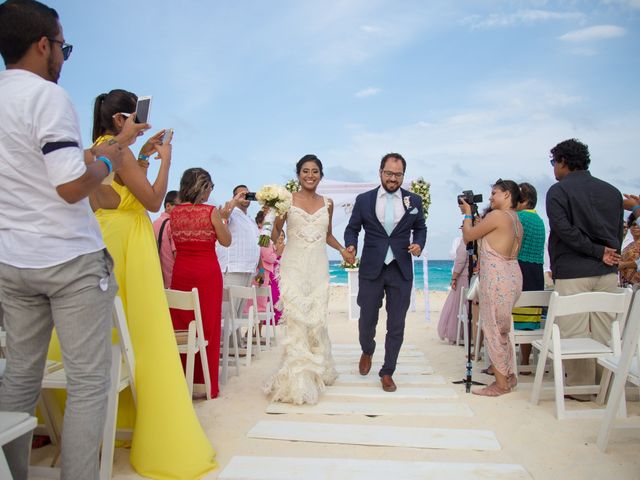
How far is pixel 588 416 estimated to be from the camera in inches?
166

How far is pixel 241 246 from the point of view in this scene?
730 cm

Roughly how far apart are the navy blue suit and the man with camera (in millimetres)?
1326

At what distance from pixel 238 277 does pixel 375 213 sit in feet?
9.13

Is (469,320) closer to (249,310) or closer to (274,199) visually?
(274,199)

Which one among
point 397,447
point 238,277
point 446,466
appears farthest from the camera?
point 238,277

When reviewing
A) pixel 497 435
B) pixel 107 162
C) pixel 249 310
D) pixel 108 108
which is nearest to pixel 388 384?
pixel 497 435

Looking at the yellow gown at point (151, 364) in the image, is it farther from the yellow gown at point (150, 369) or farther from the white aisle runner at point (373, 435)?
the white aisle runner at point (373, 435)

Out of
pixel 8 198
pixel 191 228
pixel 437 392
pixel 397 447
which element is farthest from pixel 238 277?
pixel 8 198

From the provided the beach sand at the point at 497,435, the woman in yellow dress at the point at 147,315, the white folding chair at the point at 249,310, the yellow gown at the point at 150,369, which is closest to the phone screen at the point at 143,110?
the woman in yellow dress at the point at 147,315

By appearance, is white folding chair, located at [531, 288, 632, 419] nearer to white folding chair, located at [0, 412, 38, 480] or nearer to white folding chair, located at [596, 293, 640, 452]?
white folding chair, located at [596, 293, 640, 452]

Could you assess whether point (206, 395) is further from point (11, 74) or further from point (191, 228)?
point (11, 74)

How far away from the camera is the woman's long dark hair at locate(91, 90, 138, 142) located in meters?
3.39

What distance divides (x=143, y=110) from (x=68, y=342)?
4.25 feet

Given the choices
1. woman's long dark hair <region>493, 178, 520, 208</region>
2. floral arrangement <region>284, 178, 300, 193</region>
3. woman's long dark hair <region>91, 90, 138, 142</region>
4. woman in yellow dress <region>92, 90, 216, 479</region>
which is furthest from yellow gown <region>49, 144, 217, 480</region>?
floral arrangement <region>284, 178, 300, 193</region>
